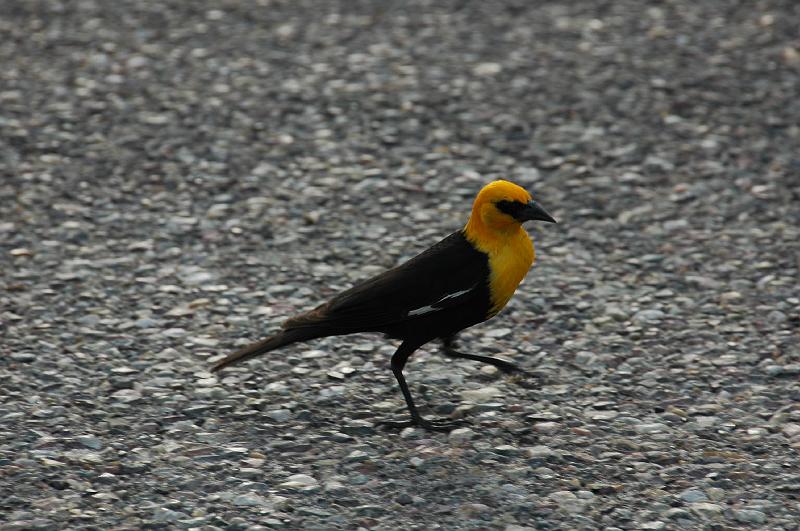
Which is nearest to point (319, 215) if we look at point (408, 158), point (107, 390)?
point (408, 158)

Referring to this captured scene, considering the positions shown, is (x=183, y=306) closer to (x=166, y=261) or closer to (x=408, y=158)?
(x=166, y=261)

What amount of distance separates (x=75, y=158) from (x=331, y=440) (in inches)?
204

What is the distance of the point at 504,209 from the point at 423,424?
125 cm

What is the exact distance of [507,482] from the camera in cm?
615

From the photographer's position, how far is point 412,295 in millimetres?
6605

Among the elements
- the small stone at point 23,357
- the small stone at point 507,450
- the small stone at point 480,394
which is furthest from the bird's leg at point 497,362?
the small stone at point 23,357

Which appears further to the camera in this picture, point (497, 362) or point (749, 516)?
point (497, 362)

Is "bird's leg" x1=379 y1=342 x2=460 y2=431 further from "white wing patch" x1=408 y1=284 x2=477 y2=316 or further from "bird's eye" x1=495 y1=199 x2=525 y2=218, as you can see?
"bird's eye" x1=495 y1=199 x2=525 y2=218

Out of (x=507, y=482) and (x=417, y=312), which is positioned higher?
(x=417, y=312)

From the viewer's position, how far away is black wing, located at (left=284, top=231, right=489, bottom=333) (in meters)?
6.58

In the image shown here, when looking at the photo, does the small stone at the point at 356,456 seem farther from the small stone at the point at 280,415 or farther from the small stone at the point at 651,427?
the small stone at the point at 651,427

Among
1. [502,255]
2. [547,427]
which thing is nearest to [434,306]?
[502,255]

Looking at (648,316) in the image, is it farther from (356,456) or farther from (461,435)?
(356,456)

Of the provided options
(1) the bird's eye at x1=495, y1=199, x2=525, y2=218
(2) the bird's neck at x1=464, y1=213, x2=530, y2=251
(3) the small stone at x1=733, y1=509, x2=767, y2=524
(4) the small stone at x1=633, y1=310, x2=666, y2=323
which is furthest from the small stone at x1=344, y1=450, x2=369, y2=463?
(4) the small stone at x1=633, y1=310, x2=666, y2=323
